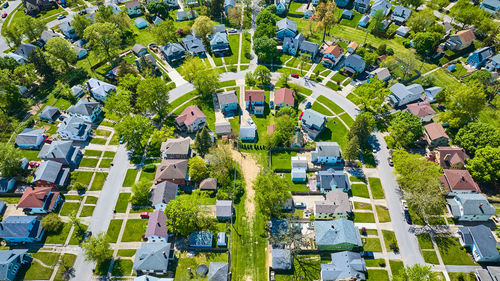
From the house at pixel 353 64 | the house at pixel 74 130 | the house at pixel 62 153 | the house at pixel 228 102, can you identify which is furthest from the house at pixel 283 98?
the house at pixel 62 153

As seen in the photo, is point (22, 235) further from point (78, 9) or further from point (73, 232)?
point (78, 9)

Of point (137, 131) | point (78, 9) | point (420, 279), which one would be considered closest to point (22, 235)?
point (137, 131)

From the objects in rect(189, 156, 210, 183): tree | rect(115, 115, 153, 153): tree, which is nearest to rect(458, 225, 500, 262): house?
rect(189, 156, 210, 183): tree

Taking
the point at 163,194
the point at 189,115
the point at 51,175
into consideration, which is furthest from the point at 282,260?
the point at 51,175

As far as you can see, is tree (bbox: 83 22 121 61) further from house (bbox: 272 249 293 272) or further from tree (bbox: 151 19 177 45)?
house (bbox: 272 249 293 272)

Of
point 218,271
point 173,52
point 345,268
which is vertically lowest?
point 218,271

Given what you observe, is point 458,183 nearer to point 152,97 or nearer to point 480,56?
→ point 480,56
